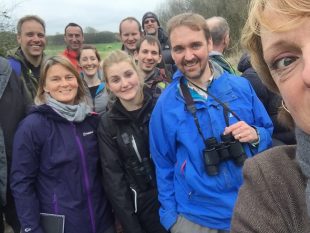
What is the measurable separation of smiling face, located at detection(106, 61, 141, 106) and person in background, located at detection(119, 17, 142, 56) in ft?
6.68

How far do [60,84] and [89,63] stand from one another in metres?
2.04

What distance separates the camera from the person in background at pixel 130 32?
5.09 metres

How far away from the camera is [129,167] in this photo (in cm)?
280

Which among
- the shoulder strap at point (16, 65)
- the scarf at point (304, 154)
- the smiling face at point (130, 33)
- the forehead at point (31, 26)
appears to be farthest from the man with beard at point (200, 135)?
the smiling face at point (130, 33)

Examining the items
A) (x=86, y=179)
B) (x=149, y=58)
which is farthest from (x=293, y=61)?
(x=149, y=58)

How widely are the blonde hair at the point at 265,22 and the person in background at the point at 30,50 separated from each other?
122 inches

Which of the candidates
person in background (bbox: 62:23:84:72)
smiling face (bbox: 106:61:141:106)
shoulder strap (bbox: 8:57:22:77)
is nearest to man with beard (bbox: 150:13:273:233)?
smiling face (bbox: 106:61:141:106)

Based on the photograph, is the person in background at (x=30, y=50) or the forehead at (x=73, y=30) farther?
the forehead at (x=73, y=30)

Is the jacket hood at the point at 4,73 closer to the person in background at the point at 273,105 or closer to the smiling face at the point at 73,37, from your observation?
the person in background at the point at 273,105

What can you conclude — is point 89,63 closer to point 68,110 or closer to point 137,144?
point 68,110

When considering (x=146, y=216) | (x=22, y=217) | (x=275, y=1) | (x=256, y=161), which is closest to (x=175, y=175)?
(x=146, y=216)

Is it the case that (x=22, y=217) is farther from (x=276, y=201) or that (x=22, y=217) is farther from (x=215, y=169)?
(x=276, y=201)

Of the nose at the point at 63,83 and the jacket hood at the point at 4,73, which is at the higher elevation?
the jacket hood at the point at 4,73

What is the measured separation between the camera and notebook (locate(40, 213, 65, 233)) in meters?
2.64
